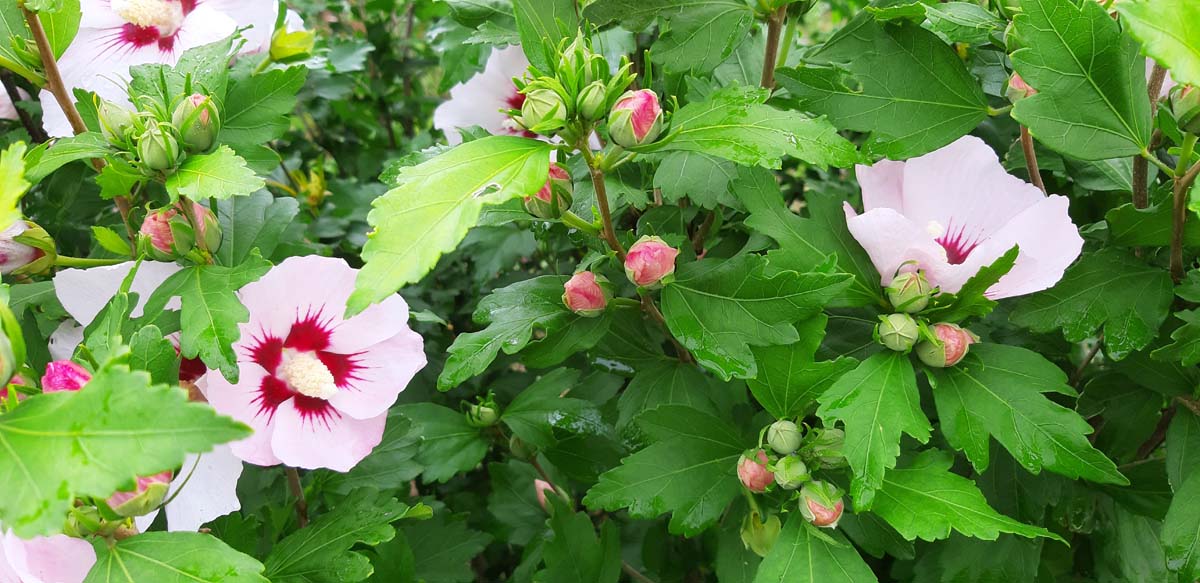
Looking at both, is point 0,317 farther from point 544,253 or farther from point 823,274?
point 544,253

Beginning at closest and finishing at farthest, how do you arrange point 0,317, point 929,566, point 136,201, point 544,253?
point 0,317, point 929,566, point 136,201, point 544,253

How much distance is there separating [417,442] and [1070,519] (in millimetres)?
856

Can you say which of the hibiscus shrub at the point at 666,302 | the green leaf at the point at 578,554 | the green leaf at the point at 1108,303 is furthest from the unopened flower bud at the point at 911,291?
the green leaf at the point at 578,554

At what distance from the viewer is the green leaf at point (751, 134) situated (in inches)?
30.3

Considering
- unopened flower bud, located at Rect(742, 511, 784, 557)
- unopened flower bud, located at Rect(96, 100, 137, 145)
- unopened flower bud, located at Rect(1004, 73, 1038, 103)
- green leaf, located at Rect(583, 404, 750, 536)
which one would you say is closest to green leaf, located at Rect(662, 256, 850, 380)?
green leaf, located at Rect(583, 404, 750, 536)

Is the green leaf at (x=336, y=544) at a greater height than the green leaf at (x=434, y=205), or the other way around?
the green leaf at (x=434, y=205)

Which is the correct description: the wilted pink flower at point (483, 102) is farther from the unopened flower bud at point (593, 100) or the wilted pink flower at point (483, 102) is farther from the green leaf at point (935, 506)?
the green leaf at point (935, 506)

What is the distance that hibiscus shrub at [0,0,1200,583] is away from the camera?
735 millimetres

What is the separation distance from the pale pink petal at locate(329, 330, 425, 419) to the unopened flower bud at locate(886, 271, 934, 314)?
0.50 meters

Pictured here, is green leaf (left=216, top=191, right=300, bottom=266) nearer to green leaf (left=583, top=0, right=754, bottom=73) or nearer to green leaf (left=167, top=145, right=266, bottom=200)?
green leaf (left=167, top=145, right=266, bottom=200)

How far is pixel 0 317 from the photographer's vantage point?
2.19 feet

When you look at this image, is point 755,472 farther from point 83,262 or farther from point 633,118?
point 83,262

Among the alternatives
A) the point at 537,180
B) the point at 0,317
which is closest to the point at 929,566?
the point at 537,180

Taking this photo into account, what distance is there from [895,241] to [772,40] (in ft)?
1.04
